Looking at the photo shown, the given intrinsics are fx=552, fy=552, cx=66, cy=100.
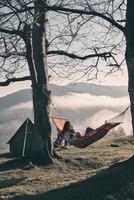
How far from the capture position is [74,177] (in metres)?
16.7

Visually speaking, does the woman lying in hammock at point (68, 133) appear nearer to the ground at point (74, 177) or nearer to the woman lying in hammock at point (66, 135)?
the woman lying in hammock at point (66, 135)

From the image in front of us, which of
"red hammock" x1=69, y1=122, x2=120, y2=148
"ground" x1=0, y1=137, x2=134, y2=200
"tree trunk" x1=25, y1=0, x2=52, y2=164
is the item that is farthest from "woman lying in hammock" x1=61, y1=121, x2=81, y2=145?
"tree trunk" x1=25, y1=0, x2=52, y2=164

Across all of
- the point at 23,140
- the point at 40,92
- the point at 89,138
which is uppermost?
the point at 40,92

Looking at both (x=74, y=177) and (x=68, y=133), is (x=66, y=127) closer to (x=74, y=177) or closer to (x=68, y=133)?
(x=68, y=133)

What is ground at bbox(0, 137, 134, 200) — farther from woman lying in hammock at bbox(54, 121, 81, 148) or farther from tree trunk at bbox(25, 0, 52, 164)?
woman lying in hammock at bbox(54, 121, 81, 148)

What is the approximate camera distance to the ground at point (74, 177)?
14.3 meters

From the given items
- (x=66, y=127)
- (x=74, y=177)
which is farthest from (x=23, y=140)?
(x=74, y=177)

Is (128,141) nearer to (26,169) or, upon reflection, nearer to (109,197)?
(26,169)

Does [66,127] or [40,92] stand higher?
[40,92]

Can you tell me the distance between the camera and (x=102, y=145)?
2423cm

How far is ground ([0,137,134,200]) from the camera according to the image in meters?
14.3

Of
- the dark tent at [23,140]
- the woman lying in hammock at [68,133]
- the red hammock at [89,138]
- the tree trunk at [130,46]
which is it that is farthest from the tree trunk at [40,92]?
the tree trunk at [130,46]

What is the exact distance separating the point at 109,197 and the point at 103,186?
0.74 metres

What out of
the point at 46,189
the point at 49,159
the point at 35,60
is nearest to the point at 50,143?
the point at 49,159
